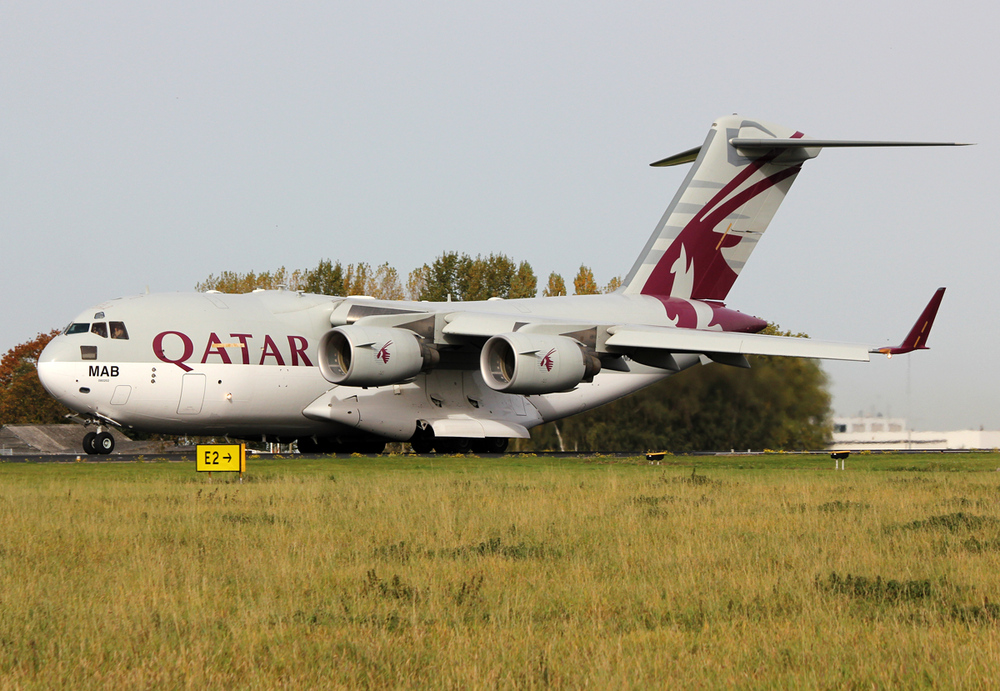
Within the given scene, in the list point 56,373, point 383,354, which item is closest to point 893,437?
point 383,354

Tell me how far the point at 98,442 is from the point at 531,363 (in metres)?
8.58

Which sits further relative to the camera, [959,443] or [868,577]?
[959,443]

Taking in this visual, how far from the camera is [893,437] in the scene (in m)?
23.8

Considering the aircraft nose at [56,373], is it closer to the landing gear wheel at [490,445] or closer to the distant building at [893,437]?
the landing gear wheel at [490,445]

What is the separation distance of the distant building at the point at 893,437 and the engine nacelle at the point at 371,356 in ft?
28.5

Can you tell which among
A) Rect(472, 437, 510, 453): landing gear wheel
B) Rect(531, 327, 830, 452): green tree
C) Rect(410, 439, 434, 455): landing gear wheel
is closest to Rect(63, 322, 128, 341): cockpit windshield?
Rect(410, 439, 434, 455): landing gear wheel

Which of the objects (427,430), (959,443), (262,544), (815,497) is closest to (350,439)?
(427,430)

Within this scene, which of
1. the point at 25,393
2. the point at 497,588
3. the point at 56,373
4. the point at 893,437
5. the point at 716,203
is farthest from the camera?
the point at 25,393

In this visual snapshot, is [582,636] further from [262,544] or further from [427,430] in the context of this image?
[427,430]

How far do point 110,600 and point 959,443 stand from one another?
21.0 meters

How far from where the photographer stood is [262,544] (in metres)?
8.88

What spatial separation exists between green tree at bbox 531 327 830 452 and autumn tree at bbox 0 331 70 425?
1278 inches

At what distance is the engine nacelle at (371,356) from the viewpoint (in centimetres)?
2188

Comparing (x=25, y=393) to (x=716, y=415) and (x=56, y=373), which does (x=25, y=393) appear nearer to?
(x=56, y=373)
